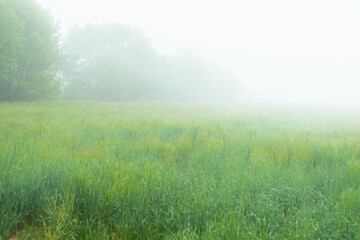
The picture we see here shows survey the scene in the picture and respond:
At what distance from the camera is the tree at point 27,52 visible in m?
14.1

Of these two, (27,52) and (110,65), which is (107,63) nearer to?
(110,65)

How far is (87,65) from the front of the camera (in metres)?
28.3

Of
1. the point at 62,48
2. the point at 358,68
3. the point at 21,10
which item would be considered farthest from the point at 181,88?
the point at 358,68

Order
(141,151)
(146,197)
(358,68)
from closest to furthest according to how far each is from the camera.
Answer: (146,197)
(141,151)
(358,68)

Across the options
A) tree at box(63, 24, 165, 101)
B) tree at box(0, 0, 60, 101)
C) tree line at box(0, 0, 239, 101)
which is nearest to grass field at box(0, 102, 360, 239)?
tree at box(0, 0, 60, 101)

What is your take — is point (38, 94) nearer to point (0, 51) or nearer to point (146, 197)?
point (0, 51)

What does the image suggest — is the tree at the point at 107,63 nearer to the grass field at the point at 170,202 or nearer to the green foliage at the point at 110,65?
the green foliage at the point at 110,65

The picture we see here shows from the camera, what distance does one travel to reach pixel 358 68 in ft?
552

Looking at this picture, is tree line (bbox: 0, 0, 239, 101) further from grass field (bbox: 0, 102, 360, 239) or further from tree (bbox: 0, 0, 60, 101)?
grass field (bbox: 0, 102, 360, 239)

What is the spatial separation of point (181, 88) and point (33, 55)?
111 feet

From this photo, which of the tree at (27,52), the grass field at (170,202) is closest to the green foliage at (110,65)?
the tree at (27,52)

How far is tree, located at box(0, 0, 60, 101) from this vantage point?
554 inches

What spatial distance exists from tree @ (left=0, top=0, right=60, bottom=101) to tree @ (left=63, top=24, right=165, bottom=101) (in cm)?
845

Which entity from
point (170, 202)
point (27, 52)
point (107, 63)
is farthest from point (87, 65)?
point (170, 202)
